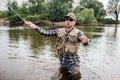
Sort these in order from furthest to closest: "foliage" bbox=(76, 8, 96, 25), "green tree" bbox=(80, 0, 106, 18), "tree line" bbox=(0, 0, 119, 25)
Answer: "green tree" bbox=(80, 0, 106, 18)
"tree line" bbox=(0, 0, 119, 25)
"foliage" bbox=(76, 8, 96, 25)

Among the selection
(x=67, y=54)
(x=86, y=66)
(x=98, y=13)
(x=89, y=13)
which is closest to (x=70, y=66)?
(x=67, y=54)

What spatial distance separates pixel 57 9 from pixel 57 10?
0.31 m

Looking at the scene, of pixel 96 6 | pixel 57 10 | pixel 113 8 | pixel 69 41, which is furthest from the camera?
pixel 113 8

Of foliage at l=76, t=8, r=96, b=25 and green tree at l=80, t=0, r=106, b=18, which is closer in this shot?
foliage at l=76, t=8, r=96, b=25

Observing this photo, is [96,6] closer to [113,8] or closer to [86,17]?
[113,8]

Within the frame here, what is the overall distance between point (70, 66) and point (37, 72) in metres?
3.05

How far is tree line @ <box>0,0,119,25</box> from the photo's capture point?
7324 cm

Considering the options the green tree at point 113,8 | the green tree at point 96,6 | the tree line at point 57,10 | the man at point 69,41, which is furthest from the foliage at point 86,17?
the man at point 69,41

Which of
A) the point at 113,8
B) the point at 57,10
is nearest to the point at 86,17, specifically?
the point at 57,10

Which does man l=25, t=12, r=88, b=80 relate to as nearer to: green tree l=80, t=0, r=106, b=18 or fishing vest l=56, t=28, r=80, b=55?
fishing vest l=56, t=28, r=80, b=55

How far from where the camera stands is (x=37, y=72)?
1066 centimetres

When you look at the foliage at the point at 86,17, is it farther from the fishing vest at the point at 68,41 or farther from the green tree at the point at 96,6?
the fishing vest at the point at 68,41

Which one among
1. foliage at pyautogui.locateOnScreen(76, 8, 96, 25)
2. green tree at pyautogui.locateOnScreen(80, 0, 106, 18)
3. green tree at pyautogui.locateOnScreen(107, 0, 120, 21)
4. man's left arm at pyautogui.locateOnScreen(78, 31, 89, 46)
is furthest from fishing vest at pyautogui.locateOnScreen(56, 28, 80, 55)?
green tree at pyautogui.locateOnScreen(107, 0, 120, 21)

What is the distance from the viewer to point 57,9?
77750 mm
